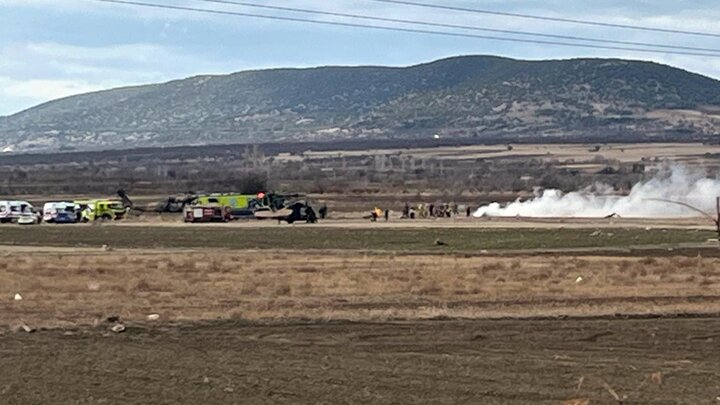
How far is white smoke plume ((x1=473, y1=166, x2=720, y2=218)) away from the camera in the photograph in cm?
10025

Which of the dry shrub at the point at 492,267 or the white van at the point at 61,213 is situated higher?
the dry shrub at the point at 492,267

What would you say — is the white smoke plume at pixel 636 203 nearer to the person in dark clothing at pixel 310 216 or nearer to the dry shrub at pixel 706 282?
the person in dark clothing at pixel 310 216

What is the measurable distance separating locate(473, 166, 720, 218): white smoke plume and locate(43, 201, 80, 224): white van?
3235cm

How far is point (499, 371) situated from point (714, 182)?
83.4m

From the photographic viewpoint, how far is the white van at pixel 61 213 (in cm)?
10281

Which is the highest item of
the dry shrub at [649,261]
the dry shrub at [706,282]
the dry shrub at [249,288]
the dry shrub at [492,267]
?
the dry shrub at [249,288]

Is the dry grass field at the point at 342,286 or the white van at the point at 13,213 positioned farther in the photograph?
the white van at the point at 13,213

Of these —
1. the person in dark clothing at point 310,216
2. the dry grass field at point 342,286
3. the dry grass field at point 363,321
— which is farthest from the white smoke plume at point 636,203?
the dry grass field at point 342,286

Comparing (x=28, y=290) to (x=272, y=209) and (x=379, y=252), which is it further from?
(x=272, y=209)

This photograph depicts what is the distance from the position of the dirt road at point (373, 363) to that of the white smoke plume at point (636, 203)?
69772 mm

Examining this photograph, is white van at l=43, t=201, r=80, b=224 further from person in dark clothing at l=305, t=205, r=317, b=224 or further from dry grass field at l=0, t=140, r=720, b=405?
dry grass field at l=0, t=140, r=720, b=405

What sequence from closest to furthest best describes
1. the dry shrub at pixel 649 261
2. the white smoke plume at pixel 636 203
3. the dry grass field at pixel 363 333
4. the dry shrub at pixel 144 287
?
the dry grass field at pixel 363 333
the dry shrub at pixel 144 287
the dry shrub at pixel 649 261
the white smoke plume at pixel 636 203

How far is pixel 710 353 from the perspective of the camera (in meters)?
26.2

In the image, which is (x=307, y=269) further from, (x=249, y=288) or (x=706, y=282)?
(x=706, y=282)
